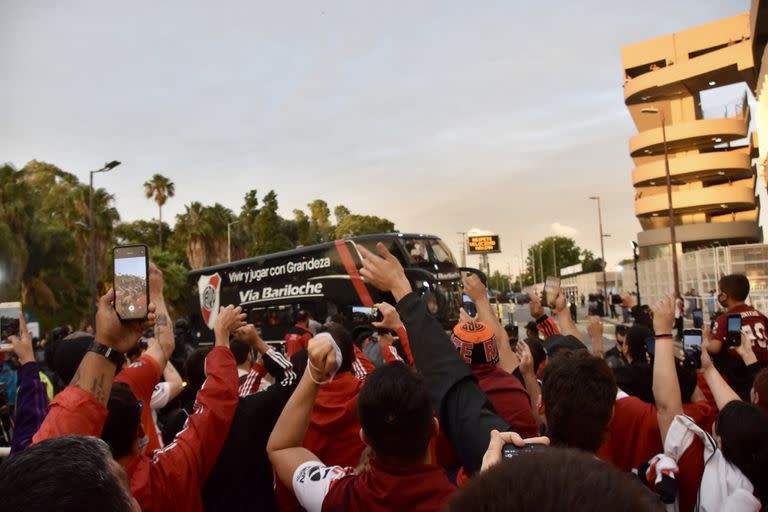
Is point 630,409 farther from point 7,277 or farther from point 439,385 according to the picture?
point 7,277

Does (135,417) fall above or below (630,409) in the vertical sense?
above

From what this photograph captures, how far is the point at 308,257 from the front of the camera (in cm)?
2147

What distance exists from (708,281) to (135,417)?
28.1 m

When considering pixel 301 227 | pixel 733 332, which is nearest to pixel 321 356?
pixel 733 332

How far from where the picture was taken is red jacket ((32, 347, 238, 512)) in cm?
205

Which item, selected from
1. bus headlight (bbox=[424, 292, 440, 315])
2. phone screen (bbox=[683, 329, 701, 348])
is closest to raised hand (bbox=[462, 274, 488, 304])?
phone screen (bbox=[683, 329, 701, 348])

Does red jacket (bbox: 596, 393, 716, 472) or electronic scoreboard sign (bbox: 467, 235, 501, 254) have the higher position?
electronic scoreboard sign (bbox: 467, 235, 501, 254)

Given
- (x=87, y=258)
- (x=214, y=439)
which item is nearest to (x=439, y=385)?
(x=214, y=439)

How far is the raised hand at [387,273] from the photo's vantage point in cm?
241

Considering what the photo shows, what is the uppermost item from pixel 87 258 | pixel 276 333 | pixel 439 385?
pixel 87 258

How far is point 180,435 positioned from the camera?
2537 millimetres

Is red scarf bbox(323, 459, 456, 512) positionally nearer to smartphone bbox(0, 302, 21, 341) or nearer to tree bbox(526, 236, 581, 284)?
smartphone bbox(0, 302, 21, 341)

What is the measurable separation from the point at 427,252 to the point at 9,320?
16.1m

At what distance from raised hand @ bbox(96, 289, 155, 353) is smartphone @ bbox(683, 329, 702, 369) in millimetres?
2779
